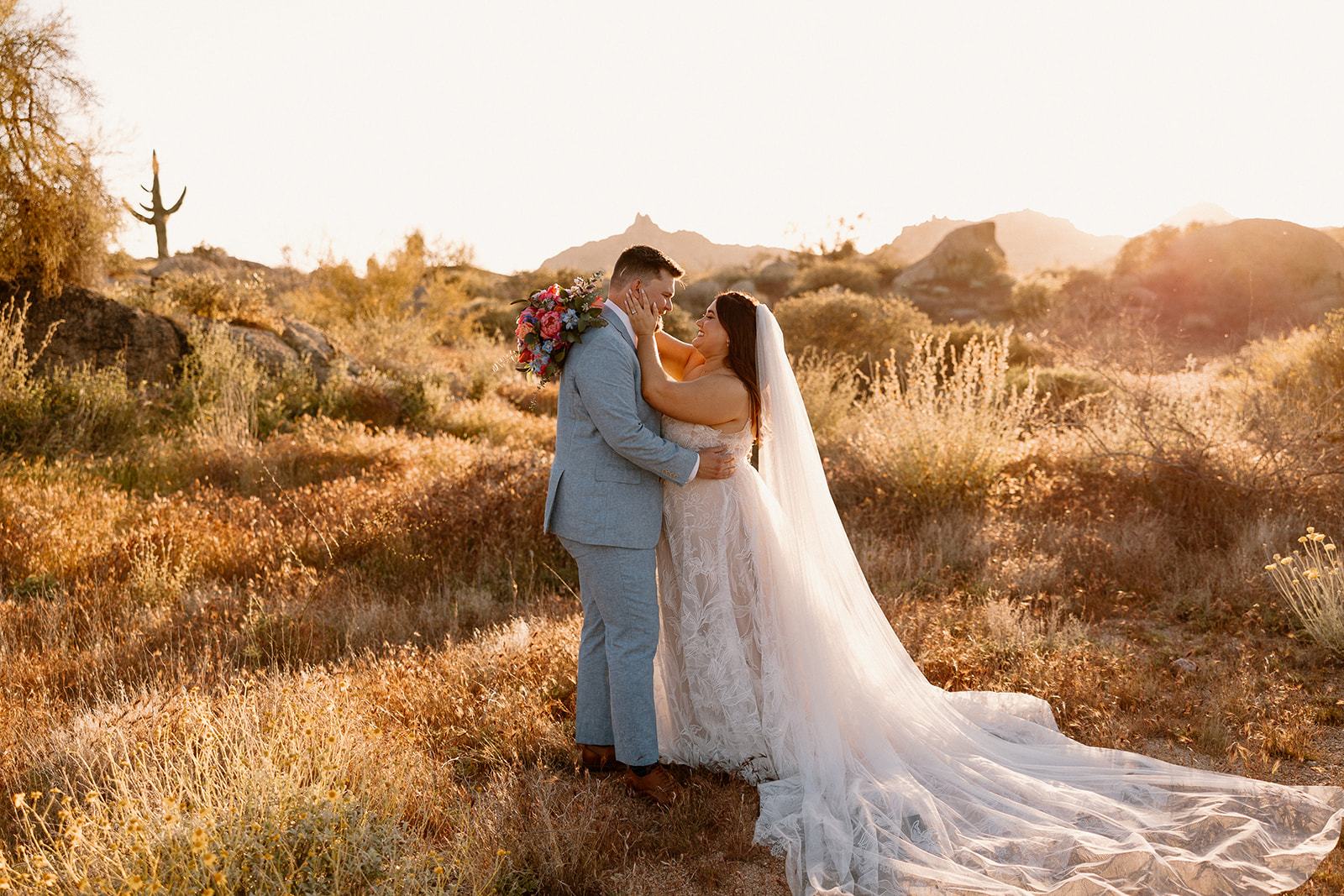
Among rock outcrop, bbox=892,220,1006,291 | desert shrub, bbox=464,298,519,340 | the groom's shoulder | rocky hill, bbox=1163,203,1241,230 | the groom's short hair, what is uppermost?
rocky hill, bbox=1163,203,1241,230

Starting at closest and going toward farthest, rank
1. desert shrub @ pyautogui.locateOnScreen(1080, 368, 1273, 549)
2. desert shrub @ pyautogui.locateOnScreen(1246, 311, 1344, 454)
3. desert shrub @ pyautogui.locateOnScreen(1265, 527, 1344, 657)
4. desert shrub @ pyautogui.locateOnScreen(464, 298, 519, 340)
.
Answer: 1. desert shrub @ pyautogui.locateOnScreen(1265, 527, 1344, 657)
2. desert shrub @ pyautogui.locateOnScreen(1080, 368, 1273, 549)
3. desert shrub @ pyautogui.locateOnScreen(1246, 311, 1344, 454)
4. desert shrub @ pyautogui.locateOnScreen(464, 298, 519, 340)

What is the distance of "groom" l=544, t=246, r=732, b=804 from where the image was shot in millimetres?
3346

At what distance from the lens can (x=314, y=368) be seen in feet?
41.5

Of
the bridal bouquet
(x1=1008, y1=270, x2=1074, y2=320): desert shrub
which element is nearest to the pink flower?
the bridal bouquet

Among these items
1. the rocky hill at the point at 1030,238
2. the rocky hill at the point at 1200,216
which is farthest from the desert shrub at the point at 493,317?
the rocky hill at the point at 1030,238

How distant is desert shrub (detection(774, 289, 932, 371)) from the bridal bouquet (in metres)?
12.8

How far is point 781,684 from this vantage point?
3.63m

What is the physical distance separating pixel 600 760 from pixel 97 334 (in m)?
11.2

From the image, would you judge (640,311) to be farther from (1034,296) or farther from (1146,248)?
(1146,248)

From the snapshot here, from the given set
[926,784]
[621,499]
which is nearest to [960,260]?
[926,784]

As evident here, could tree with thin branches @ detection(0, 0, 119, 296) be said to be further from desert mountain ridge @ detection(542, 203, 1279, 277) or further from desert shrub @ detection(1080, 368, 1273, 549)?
desert mountain ridge @ detection(542, 203, 1279, 277)

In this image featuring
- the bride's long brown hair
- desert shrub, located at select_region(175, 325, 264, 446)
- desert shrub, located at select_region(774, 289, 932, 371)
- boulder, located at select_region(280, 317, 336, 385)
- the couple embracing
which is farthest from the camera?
desert shrub, located at select_region(774, 289, 932, 371)

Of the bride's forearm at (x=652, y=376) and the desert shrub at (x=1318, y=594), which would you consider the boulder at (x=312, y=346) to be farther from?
the desert shrub at (x=1318, y=594)

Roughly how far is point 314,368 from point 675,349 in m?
10.2
